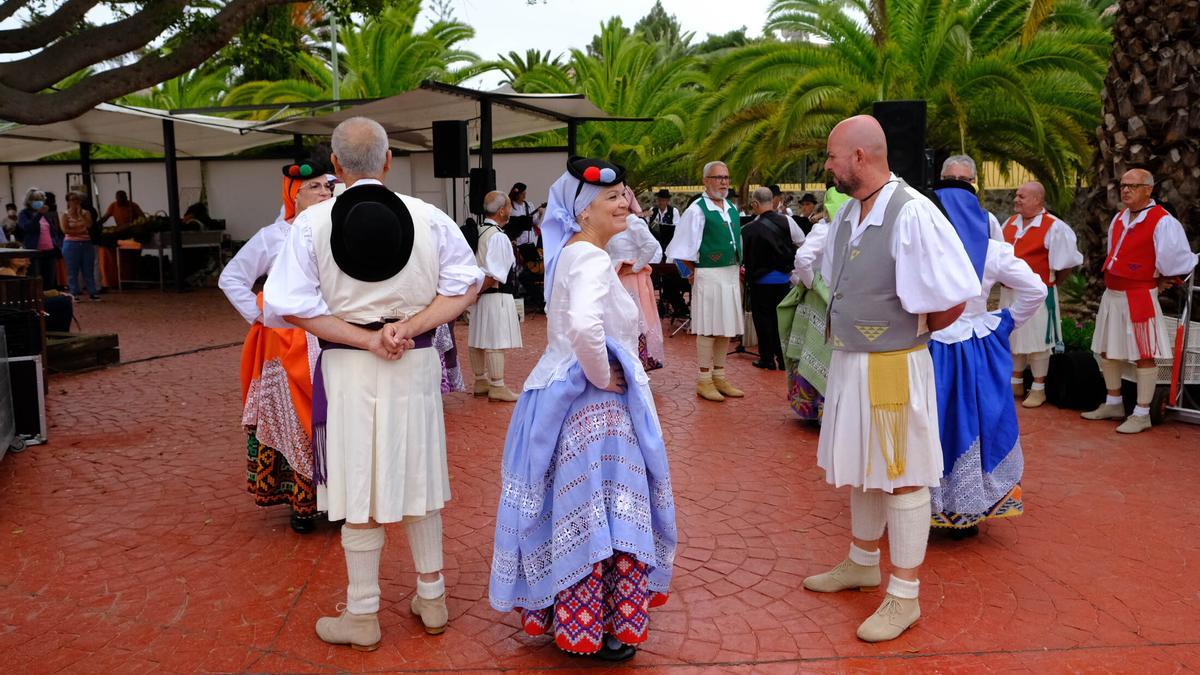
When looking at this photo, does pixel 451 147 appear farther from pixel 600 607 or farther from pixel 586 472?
pixel 600 607

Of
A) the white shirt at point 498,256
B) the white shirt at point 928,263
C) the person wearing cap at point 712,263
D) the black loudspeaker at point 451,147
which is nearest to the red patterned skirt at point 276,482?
the white shirt at point 928,263

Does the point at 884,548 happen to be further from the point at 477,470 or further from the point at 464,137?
the point at 464,137

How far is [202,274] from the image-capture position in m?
20.3

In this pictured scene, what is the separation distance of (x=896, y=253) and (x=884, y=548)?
6.15 feet

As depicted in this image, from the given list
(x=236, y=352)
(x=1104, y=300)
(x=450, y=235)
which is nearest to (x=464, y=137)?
(x=236, y=352)

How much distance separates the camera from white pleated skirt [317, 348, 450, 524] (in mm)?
3592

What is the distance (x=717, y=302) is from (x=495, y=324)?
6.33ft

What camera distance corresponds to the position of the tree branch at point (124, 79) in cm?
794

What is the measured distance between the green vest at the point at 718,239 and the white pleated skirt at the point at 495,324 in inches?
68.0

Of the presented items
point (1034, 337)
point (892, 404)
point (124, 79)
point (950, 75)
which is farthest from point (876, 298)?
point (950, 75)

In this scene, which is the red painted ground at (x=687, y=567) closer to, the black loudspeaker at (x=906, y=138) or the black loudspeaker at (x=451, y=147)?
the black loudspeaker at (x=906, y=138)

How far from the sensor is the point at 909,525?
382 centimetres

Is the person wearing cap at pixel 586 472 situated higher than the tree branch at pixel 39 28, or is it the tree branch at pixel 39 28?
the tree branch at pixel 39 28

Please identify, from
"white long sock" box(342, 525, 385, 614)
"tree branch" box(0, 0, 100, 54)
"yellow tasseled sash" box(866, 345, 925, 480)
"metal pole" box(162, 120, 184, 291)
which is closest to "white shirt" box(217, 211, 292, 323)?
"white long sock" box(342, 525, 385, 614)
